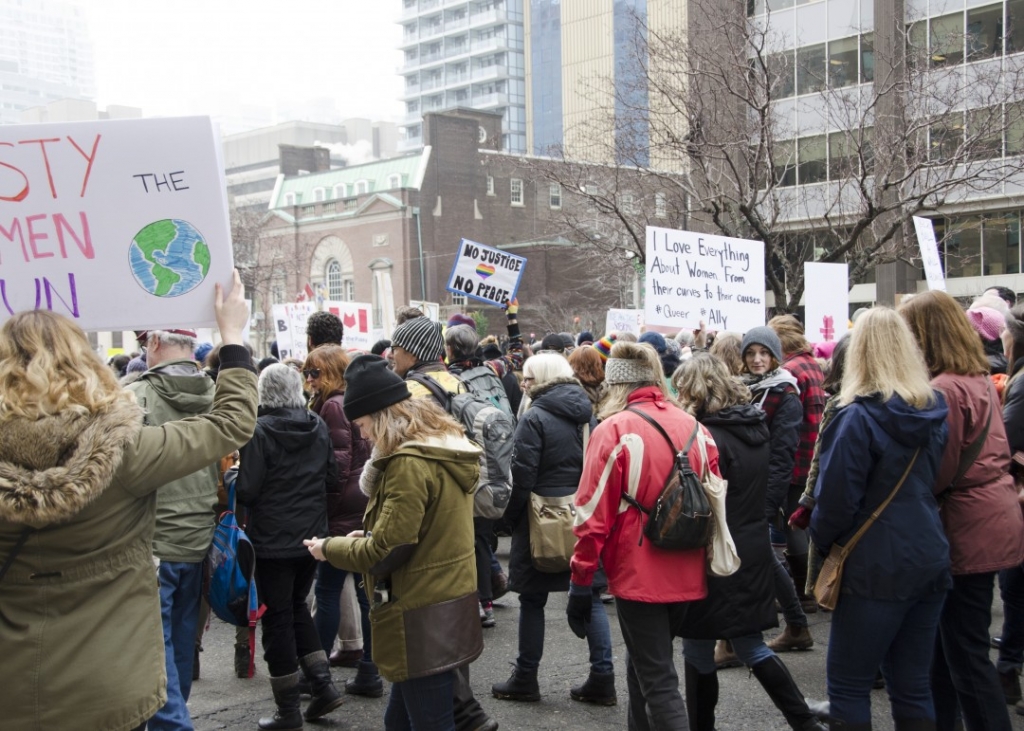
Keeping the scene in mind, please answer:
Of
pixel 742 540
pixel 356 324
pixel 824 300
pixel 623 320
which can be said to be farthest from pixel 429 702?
pixel 623 320

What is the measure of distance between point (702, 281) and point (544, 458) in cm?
353

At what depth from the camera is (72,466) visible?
2.70 metres

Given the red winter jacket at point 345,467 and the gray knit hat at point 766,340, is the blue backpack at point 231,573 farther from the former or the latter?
the gray knit hat at point 766,340

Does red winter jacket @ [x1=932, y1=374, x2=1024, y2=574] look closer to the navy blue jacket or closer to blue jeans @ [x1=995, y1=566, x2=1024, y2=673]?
the navy blue jacket

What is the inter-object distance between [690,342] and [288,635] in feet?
20.7

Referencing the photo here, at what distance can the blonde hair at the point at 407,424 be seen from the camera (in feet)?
12.3

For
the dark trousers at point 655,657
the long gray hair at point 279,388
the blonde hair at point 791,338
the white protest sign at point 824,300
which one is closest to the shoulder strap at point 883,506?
the dark trousers at point 655,657

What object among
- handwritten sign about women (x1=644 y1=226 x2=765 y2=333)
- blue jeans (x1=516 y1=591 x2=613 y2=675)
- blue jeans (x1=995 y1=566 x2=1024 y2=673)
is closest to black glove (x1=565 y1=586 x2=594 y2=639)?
blue jeans (x1=516 y1=591 x2=613 y2=675)

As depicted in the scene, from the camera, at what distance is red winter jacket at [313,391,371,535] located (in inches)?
225

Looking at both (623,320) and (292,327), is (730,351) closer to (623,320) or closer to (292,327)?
(623,320)

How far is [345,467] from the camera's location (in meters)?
5.77

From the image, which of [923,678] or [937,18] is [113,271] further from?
[937,18]

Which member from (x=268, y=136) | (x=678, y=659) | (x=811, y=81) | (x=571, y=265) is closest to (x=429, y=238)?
(x=571, y=265)

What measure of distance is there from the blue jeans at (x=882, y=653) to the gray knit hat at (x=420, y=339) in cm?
269
